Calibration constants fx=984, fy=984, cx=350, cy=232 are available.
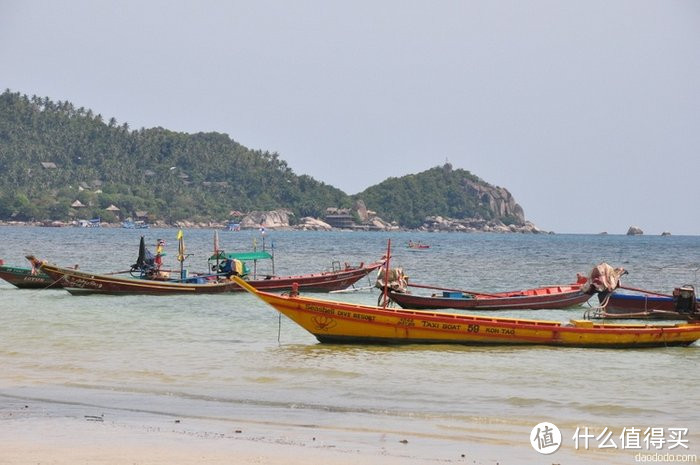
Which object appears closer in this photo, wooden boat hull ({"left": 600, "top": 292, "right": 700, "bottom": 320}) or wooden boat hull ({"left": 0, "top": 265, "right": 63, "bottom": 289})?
wooden boat hull ({"left": 600, "top": 292, "right": 700, "bottom": 320})

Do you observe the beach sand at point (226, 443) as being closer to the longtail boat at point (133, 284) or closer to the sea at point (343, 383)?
the sea at point (343, 383)

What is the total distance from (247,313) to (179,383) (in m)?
12.9

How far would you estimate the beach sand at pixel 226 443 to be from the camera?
10742mm

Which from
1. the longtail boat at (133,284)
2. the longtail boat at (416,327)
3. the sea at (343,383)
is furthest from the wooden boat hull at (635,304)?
the longtail boat at (133,284)

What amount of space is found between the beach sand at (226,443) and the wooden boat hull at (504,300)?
1509cm

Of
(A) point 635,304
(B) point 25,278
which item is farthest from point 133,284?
(A) point 635,304

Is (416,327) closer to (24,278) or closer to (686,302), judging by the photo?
→ (686,302)

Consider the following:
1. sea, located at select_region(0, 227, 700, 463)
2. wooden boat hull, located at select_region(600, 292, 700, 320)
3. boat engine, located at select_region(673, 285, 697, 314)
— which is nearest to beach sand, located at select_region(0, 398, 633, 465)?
sea, located at select_region(0, 227, 700, 463)

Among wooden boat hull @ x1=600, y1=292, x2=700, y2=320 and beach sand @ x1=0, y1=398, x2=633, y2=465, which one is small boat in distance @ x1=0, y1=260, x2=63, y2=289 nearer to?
wooden boat hull @ x1=600, y1=292, x2=700, y2=320

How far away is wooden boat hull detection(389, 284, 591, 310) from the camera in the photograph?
28703 mm

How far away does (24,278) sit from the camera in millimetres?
36281

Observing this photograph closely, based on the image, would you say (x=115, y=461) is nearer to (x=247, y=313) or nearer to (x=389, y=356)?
(x=389, y=356)

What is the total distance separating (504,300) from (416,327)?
31.9ft

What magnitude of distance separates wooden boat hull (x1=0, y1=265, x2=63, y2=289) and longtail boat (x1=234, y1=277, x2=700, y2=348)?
17.2 m
